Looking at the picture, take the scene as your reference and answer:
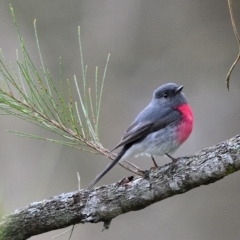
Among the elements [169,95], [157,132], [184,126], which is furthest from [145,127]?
[169,95]

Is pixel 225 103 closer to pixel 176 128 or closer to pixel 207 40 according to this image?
pixel 207 40

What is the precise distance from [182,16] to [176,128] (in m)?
2.03

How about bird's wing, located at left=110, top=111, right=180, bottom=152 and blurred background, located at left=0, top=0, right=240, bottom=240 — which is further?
blurred background, located at left=0, top=0, right=240, bottom=240

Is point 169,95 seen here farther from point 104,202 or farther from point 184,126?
point 104,202

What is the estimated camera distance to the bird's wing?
6.60 ft

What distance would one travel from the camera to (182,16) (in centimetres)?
389

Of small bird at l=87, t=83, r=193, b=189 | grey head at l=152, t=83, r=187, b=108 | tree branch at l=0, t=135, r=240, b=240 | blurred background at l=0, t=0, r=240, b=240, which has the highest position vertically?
blurred background at l=0, t=0, r=240, b=240

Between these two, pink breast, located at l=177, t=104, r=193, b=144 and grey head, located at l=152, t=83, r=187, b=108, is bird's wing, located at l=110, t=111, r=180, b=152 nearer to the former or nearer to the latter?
pink breast, located at l=177, t=104, r=193, b=144

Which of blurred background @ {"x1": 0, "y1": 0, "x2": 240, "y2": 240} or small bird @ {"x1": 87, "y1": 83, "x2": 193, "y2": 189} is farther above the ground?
blurred background @ {"x1": 0, "y1": 0, "x2": 240, "y2": 240}

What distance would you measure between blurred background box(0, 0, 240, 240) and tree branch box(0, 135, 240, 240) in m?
2.00

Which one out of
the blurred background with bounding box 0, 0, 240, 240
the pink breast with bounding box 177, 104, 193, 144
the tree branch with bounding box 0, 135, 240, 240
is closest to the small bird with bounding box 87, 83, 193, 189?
the pink breast with bounding box 177, 104, 193, 144

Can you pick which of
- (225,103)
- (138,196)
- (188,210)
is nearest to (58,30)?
(225,103)

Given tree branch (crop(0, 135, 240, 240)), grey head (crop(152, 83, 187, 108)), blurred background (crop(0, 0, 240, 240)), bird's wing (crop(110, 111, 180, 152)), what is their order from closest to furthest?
1. tree branch (crop(0, 135, 240, 240))
2. bird's wing (crop(110, 111, 180, 152))
3. grey head (crop(152, 83, 187, 108))
4. blurred background (crop(0, 0, 240, 240))

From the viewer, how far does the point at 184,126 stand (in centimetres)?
211
